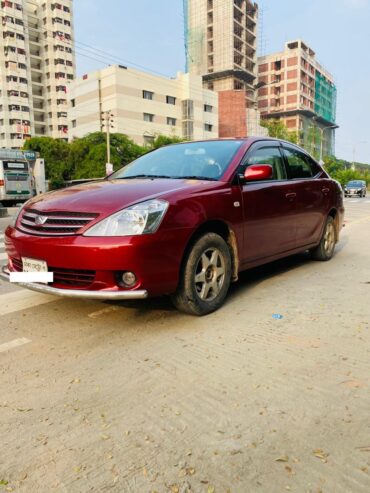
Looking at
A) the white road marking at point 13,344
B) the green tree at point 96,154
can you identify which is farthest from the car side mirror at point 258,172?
the green tree at point 96,154

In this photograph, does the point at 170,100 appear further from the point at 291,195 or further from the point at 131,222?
the point at 131,222

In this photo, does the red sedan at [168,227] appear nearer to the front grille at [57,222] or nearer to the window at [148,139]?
the front grille at [57,222]

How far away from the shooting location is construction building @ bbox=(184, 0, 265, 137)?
7512cm

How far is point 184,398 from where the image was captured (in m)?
2.21

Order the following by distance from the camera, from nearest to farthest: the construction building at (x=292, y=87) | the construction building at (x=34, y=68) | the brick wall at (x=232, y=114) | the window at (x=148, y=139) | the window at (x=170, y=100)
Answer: the window at (x=148, y=139)
the window at (x=170, y=100)
the brick wall at (x=232, y=114)
the construction building at (x=34, y=68)
the construction building at (x=292, y=87)

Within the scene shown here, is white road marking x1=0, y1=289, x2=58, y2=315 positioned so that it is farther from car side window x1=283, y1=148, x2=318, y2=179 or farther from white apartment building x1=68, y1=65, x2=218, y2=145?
white apartment building x1=68, y1=65, x2=218, y2=145

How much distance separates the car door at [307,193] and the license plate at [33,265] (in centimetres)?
286

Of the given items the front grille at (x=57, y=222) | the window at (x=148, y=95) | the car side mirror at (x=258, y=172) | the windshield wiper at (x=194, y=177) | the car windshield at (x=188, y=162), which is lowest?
the front grille at (x=57, y=222)

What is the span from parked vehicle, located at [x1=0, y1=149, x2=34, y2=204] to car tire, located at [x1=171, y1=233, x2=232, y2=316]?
708 inches

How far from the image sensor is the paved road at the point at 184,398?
1.67m

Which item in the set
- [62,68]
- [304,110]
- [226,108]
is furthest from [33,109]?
[304,110]

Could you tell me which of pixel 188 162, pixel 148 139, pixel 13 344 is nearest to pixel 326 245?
pixel 188 162

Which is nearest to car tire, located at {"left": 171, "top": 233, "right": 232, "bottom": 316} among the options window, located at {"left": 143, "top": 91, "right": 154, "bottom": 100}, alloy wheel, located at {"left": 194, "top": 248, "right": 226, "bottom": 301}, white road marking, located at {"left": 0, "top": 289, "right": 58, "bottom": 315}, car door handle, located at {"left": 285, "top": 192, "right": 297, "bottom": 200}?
alloy wheel, located at {"left": 194, "top": 248, "right": 226, "bottom": 301}

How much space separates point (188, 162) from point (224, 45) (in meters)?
80.6
